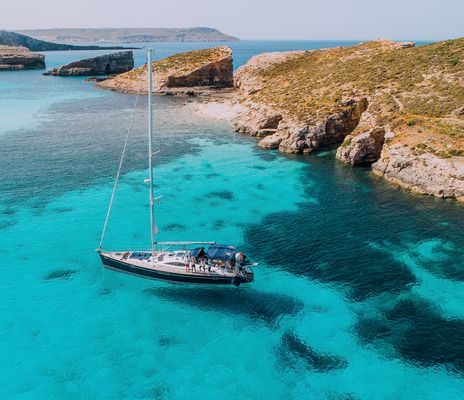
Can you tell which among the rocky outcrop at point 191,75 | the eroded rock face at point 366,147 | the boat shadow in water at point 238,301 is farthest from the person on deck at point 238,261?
the rocky outcrop at point 191,75

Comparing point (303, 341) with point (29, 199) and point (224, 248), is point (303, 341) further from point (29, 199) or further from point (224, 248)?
point (29, 199)

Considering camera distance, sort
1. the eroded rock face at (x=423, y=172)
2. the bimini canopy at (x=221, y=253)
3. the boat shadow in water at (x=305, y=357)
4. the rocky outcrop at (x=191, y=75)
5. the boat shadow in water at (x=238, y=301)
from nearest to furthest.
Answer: the boat shadow in water at (x=305, y=357) < the boat shadow in water at (x=238, y=301) < the bimini canopy at (x=221, y=253) < the eroded rock face at (x=423, y=172) < the rocky outcrop at (x=191, y=75)

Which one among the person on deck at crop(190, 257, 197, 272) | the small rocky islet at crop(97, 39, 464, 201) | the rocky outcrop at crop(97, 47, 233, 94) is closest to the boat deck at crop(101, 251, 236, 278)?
the person on deck at crop(190, 257, 197, 272)

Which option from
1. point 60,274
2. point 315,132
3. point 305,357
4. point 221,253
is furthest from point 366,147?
point 60,274

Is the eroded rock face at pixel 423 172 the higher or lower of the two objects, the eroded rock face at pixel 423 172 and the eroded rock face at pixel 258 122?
the lower

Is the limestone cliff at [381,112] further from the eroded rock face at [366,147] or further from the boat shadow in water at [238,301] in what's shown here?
the boat shadow in water at [238,301]

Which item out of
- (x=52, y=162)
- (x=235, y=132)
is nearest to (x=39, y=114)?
(x=52, y=162)

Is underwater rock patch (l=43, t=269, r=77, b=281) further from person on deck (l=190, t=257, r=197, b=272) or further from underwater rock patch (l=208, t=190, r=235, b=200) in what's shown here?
underwater rock patch (l=208, t=190, r=235, b=200)
